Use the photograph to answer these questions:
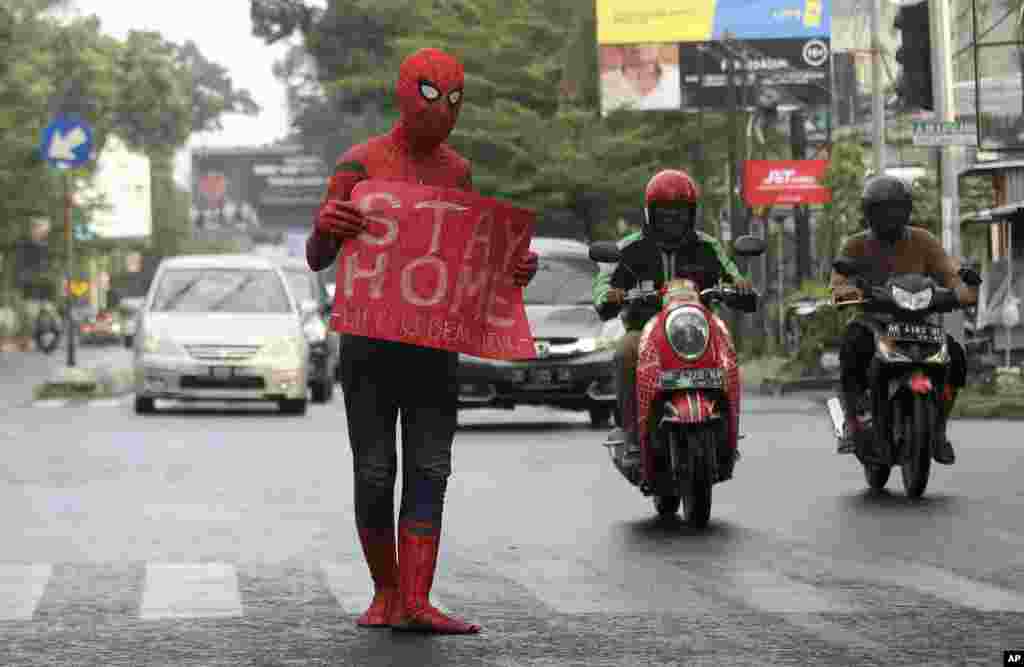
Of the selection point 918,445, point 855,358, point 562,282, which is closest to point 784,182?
point 562,282

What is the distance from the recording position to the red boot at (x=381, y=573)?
8.62m

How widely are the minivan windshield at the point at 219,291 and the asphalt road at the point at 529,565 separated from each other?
25.5ft

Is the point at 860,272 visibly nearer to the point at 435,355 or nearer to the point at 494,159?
the point at 435,355

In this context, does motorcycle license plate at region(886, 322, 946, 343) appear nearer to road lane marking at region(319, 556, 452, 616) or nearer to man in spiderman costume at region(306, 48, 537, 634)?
road lane marking at region(319, 556, 452, 616)

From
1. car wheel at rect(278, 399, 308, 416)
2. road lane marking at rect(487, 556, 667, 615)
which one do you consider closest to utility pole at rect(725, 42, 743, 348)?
car wheel at rect(278, 399, 308, 416)

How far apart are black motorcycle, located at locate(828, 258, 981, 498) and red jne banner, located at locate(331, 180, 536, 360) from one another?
5014 millimetres

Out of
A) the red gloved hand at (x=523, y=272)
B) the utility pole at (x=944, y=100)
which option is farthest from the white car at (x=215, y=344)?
the red gloved hand at (x=523, y=272)

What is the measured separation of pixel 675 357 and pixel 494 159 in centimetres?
3933

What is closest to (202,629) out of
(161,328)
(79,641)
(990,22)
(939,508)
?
(79,641)

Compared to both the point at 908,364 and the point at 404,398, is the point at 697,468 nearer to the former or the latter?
the point at 908,364

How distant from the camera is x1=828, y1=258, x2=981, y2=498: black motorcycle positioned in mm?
13445

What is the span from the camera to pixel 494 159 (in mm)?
51188

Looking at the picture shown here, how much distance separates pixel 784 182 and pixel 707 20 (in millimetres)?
7435

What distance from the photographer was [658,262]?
12.7 metres
